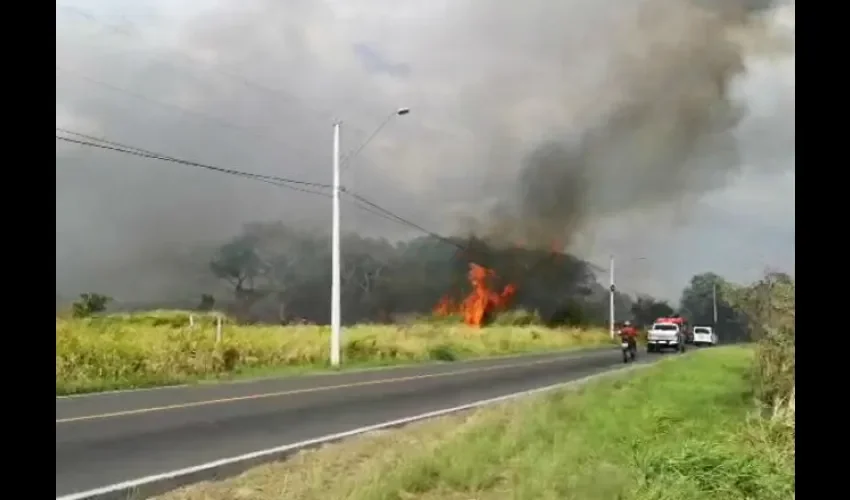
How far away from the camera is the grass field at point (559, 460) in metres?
3.35

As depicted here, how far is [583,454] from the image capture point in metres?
3.80

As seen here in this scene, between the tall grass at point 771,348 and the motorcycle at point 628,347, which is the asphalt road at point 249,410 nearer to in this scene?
the motorcycle at point 628,347

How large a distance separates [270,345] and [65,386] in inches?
102

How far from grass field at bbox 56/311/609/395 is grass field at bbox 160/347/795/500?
2.23ft

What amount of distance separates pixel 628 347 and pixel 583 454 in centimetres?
380

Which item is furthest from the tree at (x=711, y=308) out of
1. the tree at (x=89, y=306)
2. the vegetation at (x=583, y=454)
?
the tree at (x=89, y=306)

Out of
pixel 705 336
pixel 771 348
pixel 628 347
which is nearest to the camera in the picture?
pixel 771 348

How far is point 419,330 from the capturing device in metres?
5.88

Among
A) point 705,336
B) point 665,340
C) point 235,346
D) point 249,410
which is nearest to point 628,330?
point 705,336

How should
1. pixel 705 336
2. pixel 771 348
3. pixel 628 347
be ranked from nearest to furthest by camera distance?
pixel 771 348 < pixel 628 347 < pixel 705 336

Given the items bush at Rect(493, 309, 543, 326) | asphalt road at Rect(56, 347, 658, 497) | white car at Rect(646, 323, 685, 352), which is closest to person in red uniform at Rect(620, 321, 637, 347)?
asphalt road at Rect(56, 347, 658, 497)

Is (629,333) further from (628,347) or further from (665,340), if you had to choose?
(665,340)
